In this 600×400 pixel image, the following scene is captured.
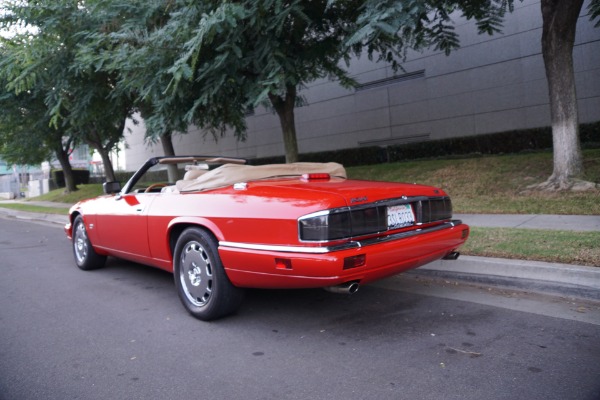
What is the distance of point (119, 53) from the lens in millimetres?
9203

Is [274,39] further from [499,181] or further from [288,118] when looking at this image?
[499,181]

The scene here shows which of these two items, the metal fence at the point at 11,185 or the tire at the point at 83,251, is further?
the metal fence at the point at 11,185

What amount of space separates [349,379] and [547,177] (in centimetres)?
849

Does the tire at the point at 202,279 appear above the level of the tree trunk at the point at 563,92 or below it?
below

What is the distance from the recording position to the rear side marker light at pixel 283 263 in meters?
3.30

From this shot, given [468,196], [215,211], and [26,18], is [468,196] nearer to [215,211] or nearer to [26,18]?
[215,211]

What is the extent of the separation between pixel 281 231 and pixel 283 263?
9.1 inches

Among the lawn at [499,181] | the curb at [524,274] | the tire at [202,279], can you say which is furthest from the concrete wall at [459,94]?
the tire at [202,279]

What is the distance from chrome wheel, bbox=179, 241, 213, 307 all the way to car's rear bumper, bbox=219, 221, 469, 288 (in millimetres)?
333

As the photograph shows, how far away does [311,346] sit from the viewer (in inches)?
134

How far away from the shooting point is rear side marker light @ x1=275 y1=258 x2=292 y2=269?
330 centimetres

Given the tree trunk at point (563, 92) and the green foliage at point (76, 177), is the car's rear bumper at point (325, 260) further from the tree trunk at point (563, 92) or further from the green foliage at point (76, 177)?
the green foliage at point (76, 177)

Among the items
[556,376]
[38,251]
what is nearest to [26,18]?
[38,251]

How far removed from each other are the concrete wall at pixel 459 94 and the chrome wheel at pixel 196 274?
1237cm
